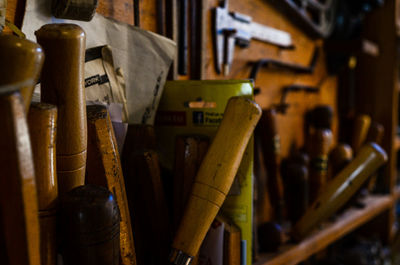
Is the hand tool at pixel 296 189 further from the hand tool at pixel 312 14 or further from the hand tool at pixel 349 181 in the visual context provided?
the hand tool at pixel 312 14

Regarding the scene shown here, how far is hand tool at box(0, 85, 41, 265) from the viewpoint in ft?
0.68

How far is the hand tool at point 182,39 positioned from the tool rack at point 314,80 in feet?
0.11

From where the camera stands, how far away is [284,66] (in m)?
0.90

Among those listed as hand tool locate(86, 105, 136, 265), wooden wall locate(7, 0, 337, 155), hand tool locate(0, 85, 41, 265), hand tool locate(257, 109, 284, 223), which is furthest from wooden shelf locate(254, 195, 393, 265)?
hand tool locate(0, 85, 41, 265)

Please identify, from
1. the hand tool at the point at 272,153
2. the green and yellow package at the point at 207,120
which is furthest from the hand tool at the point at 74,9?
the hand tool at the point at 272,153

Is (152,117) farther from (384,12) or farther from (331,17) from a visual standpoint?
(384,12)

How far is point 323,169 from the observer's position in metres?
0.79

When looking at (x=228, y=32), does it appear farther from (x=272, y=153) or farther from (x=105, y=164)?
(x=105, y=164)

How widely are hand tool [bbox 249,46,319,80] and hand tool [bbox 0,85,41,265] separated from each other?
0.64m

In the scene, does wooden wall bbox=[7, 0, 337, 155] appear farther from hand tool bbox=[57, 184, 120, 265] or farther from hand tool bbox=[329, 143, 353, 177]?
hand tool bbox=[57, 184, 120, 265]

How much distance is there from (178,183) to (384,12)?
1.09 m

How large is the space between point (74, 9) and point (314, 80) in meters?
0.84

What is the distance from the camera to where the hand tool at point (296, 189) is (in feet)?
2.30

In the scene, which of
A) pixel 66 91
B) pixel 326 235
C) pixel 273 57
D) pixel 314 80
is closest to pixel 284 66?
pixel 273 57
